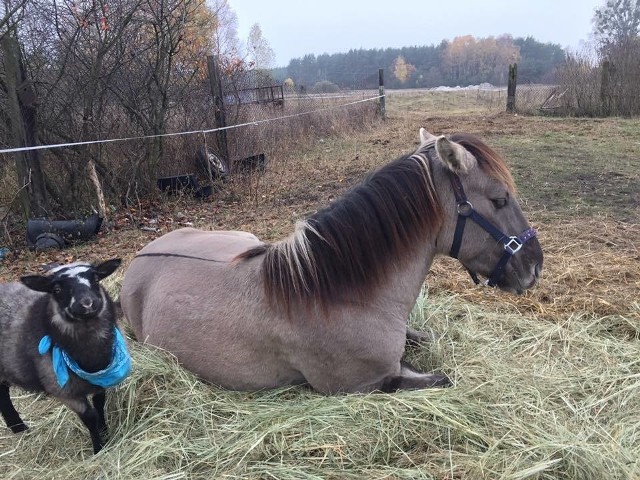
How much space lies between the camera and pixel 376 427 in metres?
2.28

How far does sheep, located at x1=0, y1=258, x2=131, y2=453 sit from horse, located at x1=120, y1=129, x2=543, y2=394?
49 cm

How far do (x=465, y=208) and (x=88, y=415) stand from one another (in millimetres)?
2138

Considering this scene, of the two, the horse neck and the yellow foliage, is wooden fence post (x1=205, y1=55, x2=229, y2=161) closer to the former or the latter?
the horse neck

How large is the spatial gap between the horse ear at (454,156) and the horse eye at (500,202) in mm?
222

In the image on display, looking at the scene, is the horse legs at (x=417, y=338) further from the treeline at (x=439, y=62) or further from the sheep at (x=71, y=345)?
the treeline at (x=439, y=62)

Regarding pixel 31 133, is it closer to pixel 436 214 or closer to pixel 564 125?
pixel 436 214

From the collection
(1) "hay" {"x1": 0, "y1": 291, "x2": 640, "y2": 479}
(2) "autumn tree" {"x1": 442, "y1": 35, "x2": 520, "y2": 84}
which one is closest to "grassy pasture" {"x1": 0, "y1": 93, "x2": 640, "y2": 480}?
(1) "hay" {"x1": 0, "y1": 291, "x2": 640, "y2": 479}

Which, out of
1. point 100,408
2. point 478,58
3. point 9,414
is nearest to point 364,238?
point 100,408

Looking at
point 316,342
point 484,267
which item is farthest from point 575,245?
point 316,342

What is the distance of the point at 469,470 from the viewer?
6.61 ft

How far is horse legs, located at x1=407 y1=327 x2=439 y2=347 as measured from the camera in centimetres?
319

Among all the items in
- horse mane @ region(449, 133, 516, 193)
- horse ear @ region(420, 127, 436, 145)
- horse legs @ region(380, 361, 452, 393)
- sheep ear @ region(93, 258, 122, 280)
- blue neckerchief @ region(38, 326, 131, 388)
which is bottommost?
horse legs @ region(380, 361, 452, 393)

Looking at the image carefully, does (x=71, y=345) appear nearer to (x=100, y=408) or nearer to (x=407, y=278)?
(x=100, y=408)

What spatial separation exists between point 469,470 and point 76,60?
7323 millimetres
